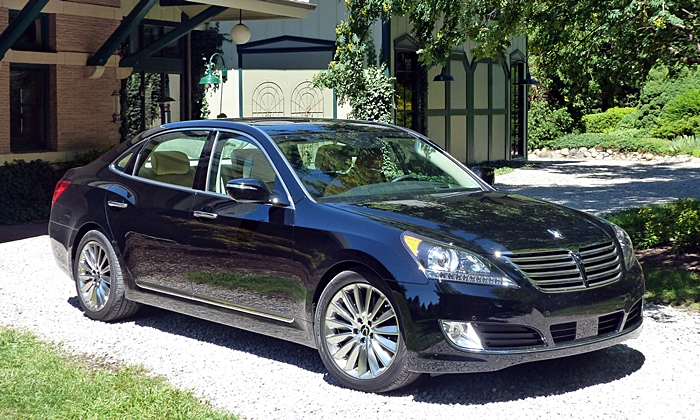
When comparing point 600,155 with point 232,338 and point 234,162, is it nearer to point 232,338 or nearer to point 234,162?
point 232,338

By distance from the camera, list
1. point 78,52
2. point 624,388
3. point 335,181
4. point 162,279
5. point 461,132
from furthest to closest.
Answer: point 461,132 → point 78,52 → point 162,279 → point 335,181 → point 624,388

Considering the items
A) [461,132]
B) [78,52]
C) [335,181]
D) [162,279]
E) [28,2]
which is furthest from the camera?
[461,132]

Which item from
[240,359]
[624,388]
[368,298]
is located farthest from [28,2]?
[624,388]

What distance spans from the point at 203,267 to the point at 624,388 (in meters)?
2.90

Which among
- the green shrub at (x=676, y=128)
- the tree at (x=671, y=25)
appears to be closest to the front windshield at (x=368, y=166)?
the tree at (x=671, y=25)

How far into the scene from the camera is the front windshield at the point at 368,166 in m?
6.58

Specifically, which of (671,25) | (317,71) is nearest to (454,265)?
(671,25)

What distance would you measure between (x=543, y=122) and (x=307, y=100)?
14092 millimetres

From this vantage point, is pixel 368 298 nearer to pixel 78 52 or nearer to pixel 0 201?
pixel 0 201

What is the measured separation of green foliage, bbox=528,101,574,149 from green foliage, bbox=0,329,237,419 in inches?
1110

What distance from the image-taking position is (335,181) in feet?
21.7

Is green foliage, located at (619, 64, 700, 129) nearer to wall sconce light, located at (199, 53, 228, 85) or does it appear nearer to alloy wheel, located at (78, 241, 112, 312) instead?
wall sconce light, located at (199, 53, 228, 85)

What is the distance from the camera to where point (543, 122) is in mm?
33500

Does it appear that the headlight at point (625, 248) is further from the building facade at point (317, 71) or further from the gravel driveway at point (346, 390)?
the building facade at point (317, 71)
